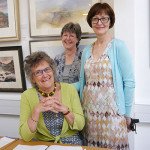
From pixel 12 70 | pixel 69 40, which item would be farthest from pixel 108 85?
pixel 12 70

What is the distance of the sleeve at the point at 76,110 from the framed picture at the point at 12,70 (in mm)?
1054

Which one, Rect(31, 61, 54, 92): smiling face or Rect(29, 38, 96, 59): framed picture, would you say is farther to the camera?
Rect(29, 38, 96, 59): framed picture

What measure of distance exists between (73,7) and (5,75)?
113 centimetres

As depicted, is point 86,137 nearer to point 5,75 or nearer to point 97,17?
point 97,17

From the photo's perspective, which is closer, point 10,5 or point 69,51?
point 69,51

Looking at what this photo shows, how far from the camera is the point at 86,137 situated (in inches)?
83.2

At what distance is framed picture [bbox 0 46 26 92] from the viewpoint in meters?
2.86

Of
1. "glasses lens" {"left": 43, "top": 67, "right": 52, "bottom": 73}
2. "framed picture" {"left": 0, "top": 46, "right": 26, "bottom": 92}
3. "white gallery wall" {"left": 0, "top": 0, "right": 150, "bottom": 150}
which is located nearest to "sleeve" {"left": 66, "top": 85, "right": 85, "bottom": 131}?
"glasses lens" {"left": 43, "top": 67, "right": 52, "bottom": 73}

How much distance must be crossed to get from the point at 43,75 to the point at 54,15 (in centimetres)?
95

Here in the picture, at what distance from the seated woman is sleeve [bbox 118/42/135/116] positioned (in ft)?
1.23

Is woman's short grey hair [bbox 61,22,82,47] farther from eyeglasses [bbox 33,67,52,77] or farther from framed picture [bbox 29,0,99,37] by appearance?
eyeglasses [bbox 33,67,52,77]

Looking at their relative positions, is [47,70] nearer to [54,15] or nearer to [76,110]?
[76,110]

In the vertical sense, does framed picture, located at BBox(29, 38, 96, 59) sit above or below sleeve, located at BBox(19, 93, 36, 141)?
above

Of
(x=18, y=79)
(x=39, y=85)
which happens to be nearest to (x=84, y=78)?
(x=39, y=85)
